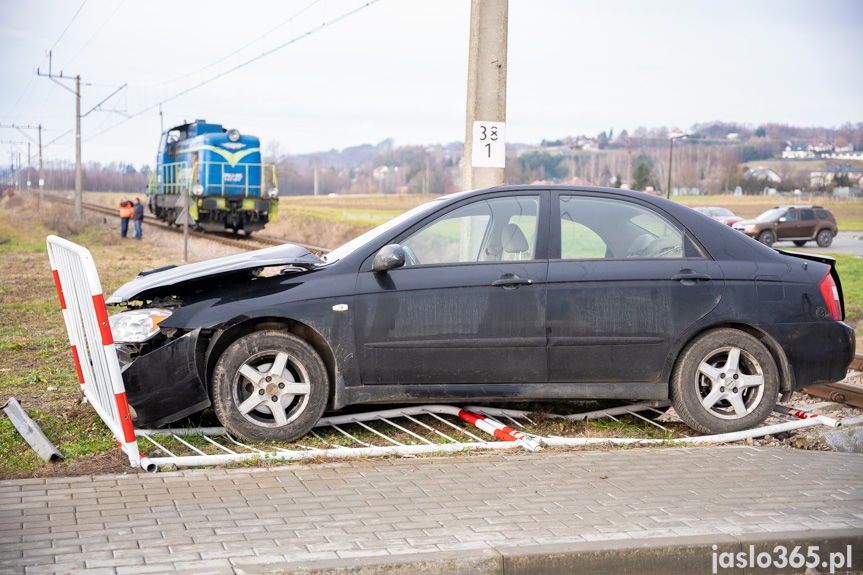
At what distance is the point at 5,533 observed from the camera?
3867mm

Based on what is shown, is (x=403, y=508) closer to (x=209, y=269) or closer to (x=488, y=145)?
(x=209, y=269)

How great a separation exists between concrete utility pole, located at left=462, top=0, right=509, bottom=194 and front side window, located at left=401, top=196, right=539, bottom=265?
8.99 ft

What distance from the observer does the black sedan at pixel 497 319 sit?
538 centimetres

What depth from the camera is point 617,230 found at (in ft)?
19.5

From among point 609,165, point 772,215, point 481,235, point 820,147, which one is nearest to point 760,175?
point 609,165

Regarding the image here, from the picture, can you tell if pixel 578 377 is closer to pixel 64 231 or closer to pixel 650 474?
pixel 650 474

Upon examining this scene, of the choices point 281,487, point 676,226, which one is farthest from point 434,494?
point 676,226

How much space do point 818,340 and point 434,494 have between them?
120 inches

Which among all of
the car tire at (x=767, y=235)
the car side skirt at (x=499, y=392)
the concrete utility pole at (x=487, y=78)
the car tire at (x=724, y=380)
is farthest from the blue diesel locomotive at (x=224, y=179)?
the car tire at (x=724, y=380)

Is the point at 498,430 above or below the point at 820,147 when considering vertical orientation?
below

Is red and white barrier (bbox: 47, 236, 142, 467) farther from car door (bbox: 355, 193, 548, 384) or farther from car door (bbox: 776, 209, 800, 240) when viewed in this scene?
car door (bbox: 776, 209, 800, 240)

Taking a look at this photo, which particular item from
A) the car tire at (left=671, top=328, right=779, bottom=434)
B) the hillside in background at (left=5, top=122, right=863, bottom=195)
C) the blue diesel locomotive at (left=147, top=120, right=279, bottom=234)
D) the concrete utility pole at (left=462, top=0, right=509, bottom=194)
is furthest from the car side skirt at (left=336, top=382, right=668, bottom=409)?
the hillside in background at (left=5, top=122, right=863, bottom=195)

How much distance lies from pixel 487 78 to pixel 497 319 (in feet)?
13.0

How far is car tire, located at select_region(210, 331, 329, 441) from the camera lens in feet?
17.5
